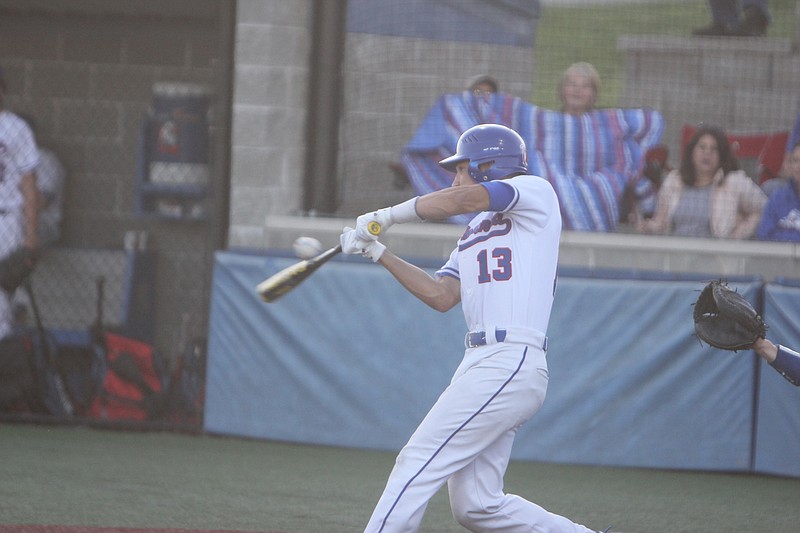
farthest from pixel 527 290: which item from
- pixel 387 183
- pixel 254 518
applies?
pixel 387 183

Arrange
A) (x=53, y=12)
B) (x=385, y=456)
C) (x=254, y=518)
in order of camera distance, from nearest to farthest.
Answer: (x=254, y=518) < (x=385, y=456) < (x=53, y=12)

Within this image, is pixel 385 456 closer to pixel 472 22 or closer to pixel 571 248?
pixel 571 248

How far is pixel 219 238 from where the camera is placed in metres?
8.16

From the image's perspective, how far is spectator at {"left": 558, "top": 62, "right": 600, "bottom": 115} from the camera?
7695 mm

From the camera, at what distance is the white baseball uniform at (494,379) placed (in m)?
4.03

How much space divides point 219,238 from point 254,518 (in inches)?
125

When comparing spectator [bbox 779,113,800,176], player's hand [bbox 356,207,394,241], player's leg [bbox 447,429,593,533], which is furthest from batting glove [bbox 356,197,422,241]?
spectator [bbox 779,113,800,176]

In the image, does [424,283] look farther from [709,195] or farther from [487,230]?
[709,195]

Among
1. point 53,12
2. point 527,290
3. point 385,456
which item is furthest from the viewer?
point 53,12

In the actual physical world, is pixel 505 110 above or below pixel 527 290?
above

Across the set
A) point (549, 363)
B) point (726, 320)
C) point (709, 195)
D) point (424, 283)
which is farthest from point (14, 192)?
point (726, 320)

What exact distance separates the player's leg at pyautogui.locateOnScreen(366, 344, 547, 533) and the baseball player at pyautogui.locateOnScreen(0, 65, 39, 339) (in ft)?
15.4

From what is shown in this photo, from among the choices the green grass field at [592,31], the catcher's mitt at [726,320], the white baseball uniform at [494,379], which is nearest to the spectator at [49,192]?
the green grass field at [592,31]

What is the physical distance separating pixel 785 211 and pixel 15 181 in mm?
4836
